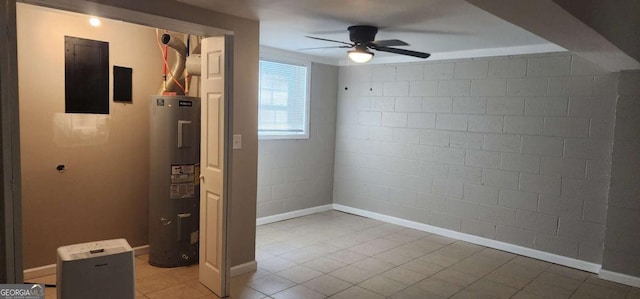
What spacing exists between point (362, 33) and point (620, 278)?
3.23 metres

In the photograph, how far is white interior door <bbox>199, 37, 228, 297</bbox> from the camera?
312 centimetres

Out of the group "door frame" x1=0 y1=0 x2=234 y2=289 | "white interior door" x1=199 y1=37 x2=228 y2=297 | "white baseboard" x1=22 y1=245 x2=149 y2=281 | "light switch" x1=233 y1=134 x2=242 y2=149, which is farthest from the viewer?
"light switch" x1=233 y1=134 x2=242 y2=149

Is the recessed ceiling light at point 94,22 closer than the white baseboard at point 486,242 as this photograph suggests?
Yes

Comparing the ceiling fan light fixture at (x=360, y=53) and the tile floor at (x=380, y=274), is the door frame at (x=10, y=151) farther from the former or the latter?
the ceiling fan light fixture at (x=360, y=53)

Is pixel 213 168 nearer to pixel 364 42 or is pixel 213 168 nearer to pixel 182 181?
pixel 182 181

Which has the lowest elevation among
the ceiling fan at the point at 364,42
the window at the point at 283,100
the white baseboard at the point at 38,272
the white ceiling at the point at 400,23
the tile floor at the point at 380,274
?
the tile floor at the point at 380,274

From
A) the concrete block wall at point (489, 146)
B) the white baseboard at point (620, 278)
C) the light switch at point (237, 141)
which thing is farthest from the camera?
the concrete block wall at point (489, 146)

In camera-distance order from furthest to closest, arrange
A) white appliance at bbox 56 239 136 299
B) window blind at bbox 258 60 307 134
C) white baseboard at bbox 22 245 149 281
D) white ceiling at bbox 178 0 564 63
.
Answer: window blind at bbox 258 60 307 134, white baseboard at bbox 22 245 149 281, white ceiling at bbox 178 0 564 63, white appliance at bbox 56 239 136 299

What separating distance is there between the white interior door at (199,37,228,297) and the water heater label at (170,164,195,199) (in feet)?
1.54

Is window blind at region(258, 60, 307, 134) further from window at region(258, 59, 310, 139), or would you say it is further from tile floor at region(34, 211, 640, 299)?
tile floor at region(34, 211, 640, 299)

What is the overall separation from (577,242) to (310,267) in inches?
105

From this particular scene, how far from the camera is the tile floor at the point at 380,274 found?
341 cm

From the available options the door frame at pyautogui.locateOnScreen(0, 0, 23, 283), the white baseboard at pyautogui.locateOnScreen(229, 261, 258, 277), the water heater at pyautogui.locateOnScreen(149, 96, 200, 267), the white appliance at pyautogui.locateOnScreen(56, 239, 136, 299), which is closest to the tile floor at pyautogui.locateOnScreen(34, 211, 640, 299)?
the white baseboard at pyautogui.locateOnScreen(229, 261, 258, 277)

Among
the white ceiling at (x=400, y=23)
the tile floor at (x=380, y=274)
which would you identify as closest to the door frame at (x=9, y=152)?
the white ceiling at (x=400, y=23)
